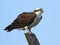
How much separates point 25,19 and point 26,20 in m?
0.10

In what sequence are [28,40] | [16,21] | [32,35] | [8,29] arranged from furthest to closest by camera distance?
1. [16,21]
2. [8,29]
3. [32,35]
4. [28,40]

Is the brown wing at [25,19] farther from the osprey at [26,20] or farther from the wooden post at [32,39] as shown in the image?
the wooden post at [32,39]

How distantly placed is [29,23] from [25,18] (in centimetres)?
49

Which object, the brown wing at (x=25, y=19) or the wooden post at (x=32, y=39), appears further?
the brown wing at (x=25, y=19)

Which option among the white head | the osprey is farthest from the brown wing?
the white head

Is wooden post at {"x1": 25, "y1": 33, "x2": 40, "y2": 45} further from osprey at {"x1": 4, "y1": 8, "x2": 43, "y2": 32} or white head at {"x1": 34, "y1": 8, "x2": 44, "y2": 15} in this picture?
white head at {"x1": 34, "y1": 8, "x2": 44, "y2": 15}

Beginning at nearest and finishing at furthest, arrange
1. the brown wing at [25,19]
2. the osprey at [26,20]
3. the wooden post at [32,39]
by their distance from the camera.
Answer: the wooden post at [32,39] → the osprey at [26,20] → the brown wing at [25,19]

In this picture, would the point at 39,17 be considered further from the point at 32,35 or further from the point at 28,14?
the point at 32,35

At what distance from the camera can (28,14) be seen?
8.34 m

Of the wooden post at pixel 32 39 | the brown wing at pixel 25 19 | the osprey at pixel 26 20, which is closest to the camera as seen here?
the wooden post at pixel 32 39

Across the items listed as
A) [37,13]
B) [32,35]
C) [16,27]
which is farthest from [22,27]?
[32,35]

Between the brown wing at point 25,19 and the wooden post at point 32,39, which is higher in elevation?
the brown wing at point 25,19

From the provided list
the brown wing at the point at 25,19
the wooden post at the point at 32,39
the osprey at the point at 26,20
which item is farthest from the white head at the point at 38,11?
the wooden post at the point at 32,39

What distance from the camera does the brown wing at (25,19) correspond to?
26.3 ft
